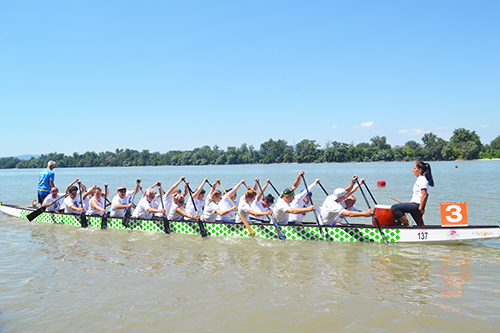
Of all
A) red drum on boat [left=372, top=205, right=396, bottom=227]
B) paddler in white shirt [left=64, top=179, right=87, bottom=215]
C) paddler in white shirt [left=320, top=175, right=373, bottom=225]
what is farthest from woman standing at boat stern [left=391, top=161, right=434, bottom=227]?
paddler in white shirt [left=64, top=179, right=87, bottom=215]

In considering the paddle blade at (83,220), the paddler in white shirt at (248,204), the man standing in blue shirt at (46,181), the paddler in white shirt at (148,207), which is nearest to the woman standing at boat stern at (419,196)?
the paddler in white shirt at (248,204)

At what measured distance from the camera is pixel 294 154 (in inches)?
4208

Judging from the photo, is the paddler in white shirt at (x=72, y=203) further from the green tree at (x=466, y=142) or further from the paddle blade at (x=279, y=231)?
the green tree at (x=466, y=142)

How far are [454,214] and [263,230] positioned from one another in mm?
4205

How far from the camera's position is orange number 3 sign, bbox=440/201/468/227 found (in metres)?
7.36

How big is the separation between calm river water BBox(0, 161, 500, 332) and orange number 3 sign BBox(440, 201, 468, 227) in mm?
574

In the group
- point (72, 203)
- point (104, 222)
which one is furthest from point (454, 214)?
point (72, 203)

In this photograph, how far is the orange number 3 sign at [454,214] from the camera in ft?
24.2

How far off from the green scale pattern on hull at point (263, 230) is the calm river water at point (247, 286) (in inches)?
7.5

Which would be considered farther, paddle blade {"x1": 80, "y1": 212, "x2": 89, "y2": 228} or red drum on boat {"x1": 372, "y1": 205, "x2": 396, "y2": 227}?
paddle blade {"x1": 80, "y1": 212, "x2": 89, "y2": 228}

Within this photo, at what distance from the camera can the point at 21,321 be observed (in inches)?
187

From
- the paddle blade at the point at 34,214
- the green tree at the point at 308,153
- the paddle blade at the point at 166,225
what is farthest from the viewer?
the green tree at the point at 308,153

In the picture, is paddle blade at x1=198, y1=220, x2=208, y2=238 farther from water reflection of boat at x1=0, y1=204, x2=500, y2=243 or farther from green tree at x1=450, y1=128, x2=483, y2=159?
green tree at x1=450, y1=128, x2=483, y2=159

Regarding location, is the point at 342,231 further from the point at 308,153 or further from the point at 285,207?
the point at 308,153
